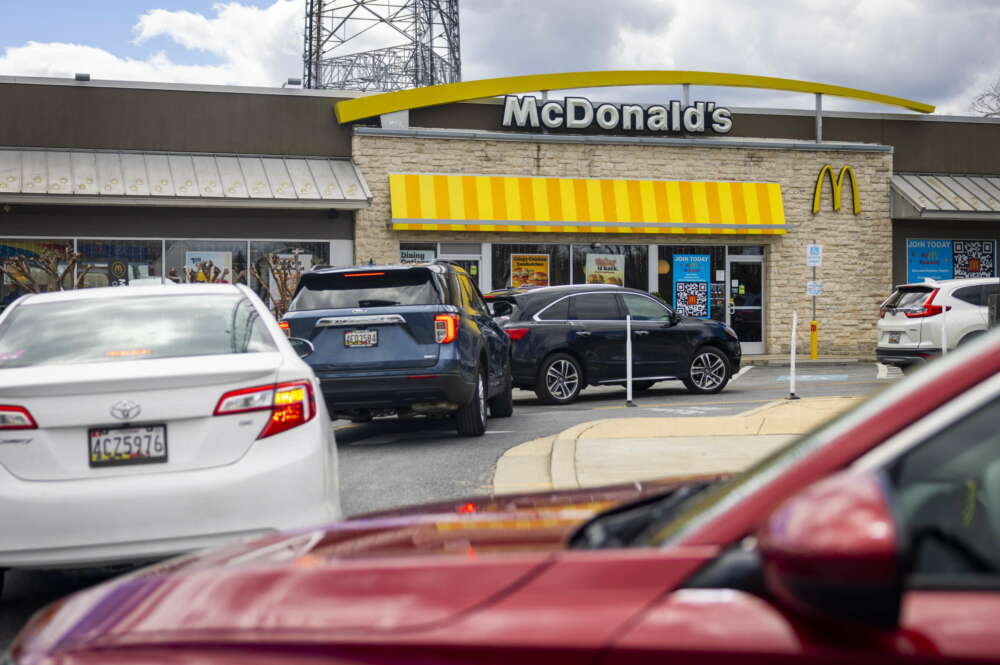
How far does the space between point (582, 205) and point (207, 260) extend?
8308 millimetres

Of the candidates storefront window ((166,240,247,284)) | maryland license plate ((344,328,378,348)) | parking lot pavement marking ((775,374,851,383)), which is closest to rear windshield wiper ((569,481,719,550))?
maryland license plate ((344,328,378,348))

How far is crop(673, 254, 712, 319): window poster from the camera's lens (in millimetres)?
27469

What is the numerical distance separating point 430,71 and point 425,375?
2618 centimetres

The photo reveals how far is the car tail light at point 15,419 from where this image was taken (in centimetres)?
493

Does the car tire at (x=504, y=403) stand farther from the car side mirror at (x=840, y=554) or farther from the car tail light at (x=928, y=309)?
the car side mirror at (x=840, y=554)

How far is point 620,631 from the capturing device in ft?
5.69

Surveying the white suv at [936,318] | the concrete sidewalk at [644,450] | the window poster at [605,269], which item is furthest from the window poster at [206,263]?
the concrete sidewalk at [644,450]

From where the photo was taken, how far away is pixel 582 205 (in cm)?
2641

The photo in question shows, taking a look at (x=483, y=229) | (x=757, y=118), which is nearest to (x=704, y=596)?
(x=483, y=229)

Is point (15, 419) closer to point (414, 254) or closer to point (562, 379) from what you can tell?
point (562, 379)

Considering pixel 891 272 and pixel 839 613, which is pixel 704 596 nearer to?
pixel 839 613

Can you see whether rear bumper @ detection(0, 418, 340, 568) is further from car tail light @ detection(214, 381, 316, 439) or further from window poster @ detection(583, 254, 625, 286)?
window poster @ detection(583, 254, 625, 286)

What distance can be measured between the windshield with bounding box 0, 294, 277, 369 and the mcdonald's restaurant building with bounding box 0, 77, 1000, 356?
56.9 feet

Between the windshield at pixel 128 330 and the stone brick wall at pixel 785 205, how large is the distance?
19.0 metres
